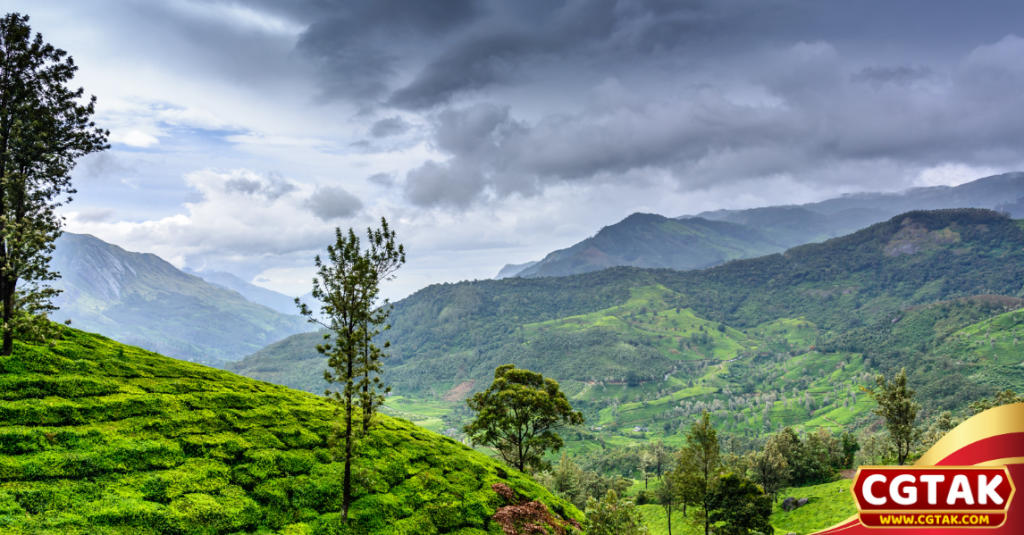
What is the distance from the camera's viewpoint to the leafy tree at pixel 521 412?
47594 mm

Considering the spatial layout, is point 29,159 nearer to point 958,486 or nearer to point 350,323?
point 350,323

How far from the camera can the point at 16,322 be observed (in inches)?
977

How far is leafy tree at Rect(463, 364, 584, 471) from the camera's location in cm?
4759

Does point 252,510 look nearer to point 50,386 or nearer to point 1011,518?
point 50,386

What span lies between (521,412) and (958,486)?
38336 mm

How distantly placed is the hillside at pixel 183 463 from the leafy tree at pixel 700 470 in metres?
15.0

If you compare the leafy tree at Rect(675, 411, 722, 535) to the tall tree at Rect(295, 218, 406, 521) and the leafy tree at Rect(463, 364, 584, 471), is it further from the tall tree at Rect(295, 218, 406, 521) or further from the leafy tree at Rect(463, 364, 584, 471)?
the tall tree at Rect(295, 218, 406, 521)

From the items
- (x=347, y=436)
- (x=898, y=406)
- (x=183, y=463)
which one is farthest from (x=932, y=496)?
(x=898, y=406)

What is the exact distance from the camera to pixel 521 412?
158ft

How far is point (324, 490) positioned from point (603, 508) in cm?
1845

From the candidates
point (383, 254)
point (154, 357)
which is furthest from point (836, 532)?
point (154, 357)

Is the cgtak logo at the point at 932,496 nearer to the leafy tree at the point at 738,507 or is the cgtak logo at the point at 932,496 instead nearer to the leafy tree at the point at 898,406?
the leafy tree at the point at 738,507

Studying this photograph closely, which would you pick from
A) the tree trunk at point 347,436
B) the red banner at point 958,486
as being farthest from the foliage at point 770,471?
the tree trunk at point 347,436

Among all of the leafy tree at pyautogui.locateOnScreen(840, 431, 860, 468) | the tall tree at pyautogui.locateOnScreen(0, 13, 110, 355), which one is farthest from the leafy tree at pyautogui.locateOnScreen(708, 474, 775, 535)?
the leafy tree at pyautogui.locateOnScreen(840, 431, 860, 468)
